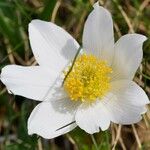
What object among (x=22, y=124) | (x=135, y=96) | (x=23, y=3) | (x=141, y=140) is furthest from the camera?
(x=23, y=3)

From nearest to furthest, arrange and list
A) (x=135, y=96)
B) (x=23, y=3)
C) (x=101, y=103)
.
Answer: (x=135, y=96) → (x=101, y=103) → (x=23, y=3)

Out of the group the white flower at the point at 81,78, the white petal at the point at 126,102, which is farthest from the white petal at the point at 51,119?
the white petal at the point at 126,102

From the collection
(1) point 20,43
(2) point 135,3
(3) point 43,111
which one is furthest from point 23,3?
(3) point 43,111

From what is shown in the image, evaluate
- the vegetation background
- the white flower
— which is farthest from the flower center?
the vegetation background

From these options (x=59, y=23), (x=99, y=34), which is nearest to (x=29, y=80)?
(x=99, y=34)

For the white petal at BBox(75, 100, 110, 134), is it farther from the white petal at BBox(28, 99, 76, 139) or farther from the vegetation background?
the vegetation background

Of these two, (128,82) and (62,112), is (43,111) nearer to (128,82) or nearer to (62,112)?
(62,112)

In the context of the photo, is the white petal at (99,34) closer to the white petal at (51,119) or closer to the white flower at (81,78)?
the white flower at (81,78)
